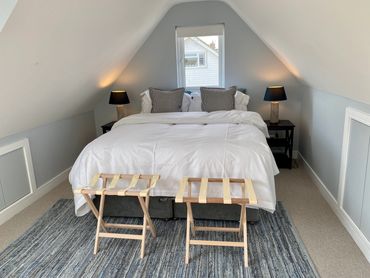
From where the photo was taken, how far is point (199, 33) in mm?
4055

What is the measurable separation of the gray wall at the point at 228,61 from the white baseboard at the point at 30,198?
168 centimetres

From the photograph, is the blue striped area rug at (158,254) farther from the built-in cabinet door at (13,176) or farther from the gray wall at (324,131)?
the gray wall at (324,131)

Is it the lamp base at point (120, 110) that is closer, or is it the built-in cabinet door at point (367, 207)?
the built-in cabinet door at point (367, 207)

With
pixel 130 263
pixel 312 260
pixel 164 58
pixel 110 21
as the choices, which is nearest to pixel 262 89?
pixel 164 58

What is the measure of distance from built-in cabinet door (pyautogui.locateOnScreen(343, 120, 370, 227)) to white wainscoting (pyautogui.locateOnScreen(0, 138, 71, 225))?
2.98 metres

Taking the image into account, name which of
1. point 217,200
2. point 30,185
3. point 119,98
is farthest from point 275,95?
point 30,185

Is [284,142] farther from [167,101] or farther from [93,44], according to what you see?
[93,44]

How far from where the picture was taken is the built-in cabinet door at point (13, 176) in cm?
262

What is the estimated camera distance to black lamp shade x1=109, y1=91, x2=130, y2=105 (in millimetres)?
4020

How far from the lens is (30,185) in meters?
2.97

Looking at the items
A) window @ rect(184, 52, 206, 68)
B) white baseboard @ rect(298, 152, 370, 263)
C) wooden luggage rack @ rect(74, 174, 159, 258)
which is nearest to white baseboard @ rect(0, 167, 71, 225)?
wooden luggage rack @ rect(74, 174, 159, 258)

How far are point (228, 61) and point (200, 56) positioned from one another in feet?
1.43

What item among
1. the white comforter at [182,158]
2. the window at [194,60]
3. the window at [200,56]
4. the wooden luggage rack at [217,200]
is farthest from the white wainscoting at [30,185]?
the window at [194,60]

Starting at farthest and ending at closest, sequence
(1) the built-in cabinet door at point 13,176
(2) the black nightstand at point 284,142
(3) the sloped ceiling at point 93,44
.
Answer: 1. (2) the black nightstand at point 284,142
2. (1) the built-in cabinet door at point 13,176
3. (3) the sloped ceiling at point 93,44
